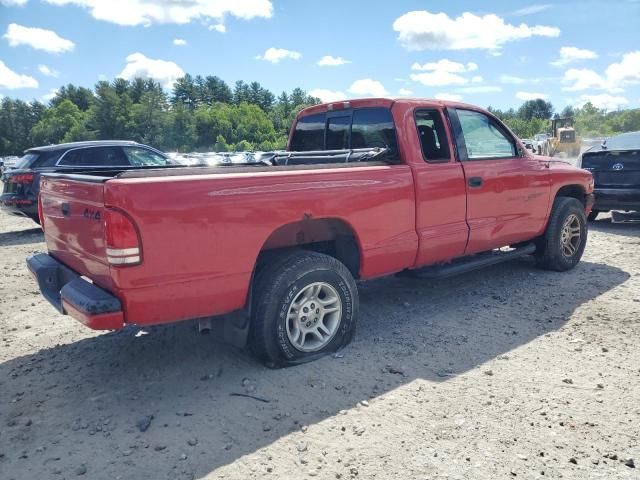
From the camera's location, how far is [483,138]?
208 inches

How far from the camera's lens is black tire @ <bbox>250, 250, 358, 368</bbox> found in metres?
3.68

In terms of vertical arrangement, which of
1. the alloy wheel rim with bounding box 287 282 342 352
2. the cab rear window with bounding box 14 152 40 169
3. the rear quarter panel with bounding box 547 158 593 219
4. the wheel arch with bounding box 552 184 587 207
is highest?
the cab rear window with bounding box 14 152 40 169

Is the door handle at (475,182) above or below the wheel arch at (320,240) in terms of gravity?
above

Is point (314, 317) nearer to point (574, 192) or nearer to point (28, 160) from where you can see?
point (574, 192)

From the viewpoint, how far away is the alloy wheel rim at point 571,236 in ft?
20.5

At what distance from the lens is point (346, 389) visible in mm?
3533

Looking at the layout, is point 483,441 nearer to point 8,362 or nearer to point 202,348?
point 202,348

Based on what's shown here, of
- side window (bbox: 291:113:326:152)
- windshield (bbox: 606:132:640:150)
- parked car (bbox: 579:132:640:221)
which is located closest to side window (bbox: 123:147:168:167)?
side window (bbox: 291:113:326:152)

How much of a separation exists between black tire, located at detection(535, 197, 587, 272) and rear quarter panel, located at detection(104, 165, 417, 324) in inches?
118

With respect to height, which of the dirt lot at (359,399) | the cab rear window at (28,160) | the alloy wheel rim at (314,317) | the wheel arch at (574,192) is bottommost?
the dirt lot at (359,399)

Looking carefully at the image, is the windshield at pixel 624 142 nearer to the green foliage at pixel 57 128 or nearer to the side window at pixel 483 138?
the side window at pixel 483 138

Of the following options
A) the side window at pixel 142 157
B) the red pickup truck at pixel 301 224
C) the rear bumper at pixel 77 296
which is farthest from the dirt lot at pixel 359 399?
the side window at pixel 142 157

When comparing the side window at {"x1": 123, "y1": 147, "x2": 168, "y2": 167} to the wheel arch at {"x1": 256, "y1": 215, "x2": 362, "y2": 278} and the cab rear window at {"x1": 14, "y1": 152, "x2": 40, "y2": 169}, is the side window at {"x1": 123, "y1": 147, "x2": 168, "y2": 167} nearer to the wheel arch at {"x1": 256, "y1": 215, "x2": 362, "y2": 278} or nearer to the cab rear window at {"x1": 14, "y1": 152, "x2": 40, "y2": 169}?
the cab rear window at {"x1": 14, "y1": 152, "x2": 40, "y2": 169}

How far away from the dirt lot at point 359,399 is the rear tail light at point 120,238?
1024 millimetres
